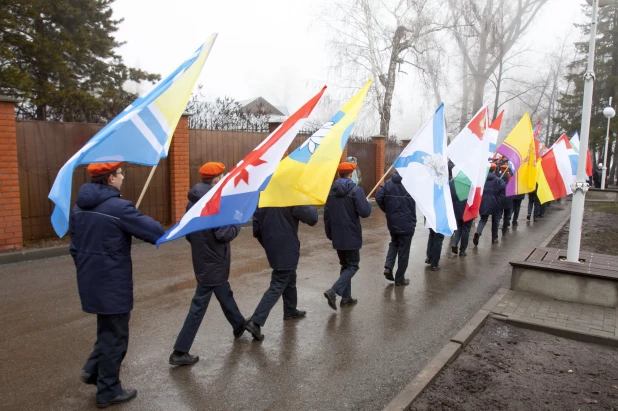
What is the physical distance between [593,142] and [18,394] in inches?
1446

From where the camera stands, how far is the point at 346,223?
5.73m

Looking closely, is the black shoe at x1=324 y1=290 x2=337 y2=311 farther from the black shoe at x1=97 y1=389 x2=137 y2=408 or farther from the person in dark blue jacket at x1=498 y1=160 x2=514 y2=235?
the person in dark blue jacket at x1=498 y1=160 x2=514 y2=235

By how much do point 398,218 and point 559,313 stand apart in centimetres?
234

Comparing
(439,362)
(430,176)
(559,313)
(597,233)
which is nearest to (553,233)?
(597,233)

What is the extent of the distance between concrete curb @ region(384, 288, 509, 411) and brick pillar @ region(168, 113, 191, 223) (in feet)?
25.5

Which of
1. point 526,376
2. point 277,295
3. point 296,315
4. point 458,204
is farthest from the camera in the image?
point 458,204

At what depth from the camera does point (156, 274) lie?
724cm

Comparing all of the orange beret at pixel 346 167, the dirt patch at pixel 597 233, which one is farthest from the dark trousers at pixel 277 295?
the dirt patch at pixel 597 233

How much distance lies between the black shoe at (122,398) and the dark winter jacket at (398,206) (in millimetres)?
4222

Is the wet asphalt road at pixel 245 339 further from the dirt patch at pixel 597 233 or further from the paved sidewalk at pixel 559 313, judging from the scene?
the dirt patch at pixel 597 233

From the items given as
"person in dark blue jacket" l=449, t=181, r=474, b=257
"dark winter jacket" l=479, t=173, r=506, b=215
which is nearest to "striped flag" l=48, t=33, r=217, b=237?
"person in dark blue jacket" l=449, t=181, r=474, b=257

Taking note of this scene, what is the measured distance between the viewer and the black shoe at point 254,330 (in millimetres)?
4707

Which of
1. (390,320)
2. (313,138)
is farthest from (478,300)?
(313,138)

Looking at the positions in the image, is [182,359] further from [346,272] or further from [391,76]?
[391,76]
